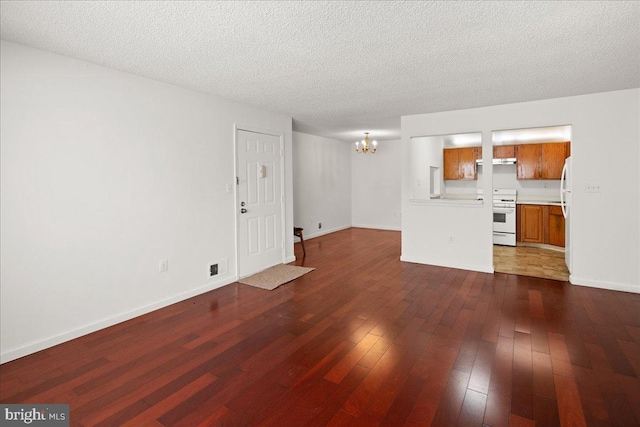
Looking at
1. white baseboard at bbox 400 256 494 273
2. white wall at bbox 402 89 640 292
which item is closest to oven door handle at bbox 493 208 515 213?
white wall at bbox 402 89 640 292

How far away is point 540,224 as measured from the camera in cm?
626

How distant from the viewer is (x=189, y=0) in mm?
1911

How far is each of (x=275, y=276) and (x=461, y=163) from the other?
509 centimetres

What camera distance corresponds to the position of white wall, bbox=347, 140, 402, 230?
8.69 meters

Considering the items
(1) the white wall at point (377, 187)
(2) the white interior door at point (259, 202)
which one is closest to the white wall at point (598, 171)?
(2) the white interior door at point (259, 202)

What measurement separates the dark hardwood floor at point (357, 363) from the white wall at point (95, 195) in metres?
0.30

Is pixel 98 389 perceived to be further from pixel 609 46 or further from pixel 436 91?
pixel 609 46

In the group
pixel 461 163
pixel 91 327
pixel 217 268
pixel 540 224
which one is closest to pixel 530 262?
pixel 540 224

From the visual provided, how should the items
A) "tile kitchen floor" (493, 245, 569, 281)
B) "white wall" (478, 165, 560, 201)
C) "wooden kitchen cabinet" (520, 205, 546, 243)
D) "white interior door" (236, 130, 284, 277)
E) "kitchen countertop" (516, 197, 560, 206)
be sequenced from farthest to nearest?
"white wall" (478, 165, 560, 201) < "wooden kitchen cabinet" (520, 205, 546, 243) < "kitchen countertop" (516, 197, 560, 206) < "tile kitchen floor" (493, 245, 569, 281) < "white interior door" (236, 130, 284, 277)

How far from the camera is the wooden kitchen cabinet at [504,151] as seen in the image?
6.71 metres

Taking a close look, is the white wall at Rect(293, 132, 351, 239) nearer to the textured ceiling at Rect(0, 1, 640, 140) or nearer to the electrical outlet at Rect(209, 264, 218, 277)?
the electrical outlet at Rect(209, 264, 218, 277)

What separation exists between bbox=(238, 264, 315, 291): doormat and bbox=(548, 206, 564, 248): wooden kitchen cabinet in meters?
4.66

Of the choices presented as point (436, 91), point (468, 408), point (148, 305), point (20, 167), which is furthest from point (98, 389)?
point (436, 91)

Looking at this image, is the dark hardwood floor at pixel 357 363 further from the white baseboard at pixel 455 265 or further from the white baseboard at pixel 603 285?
the white baseboard at pixel 455 265
